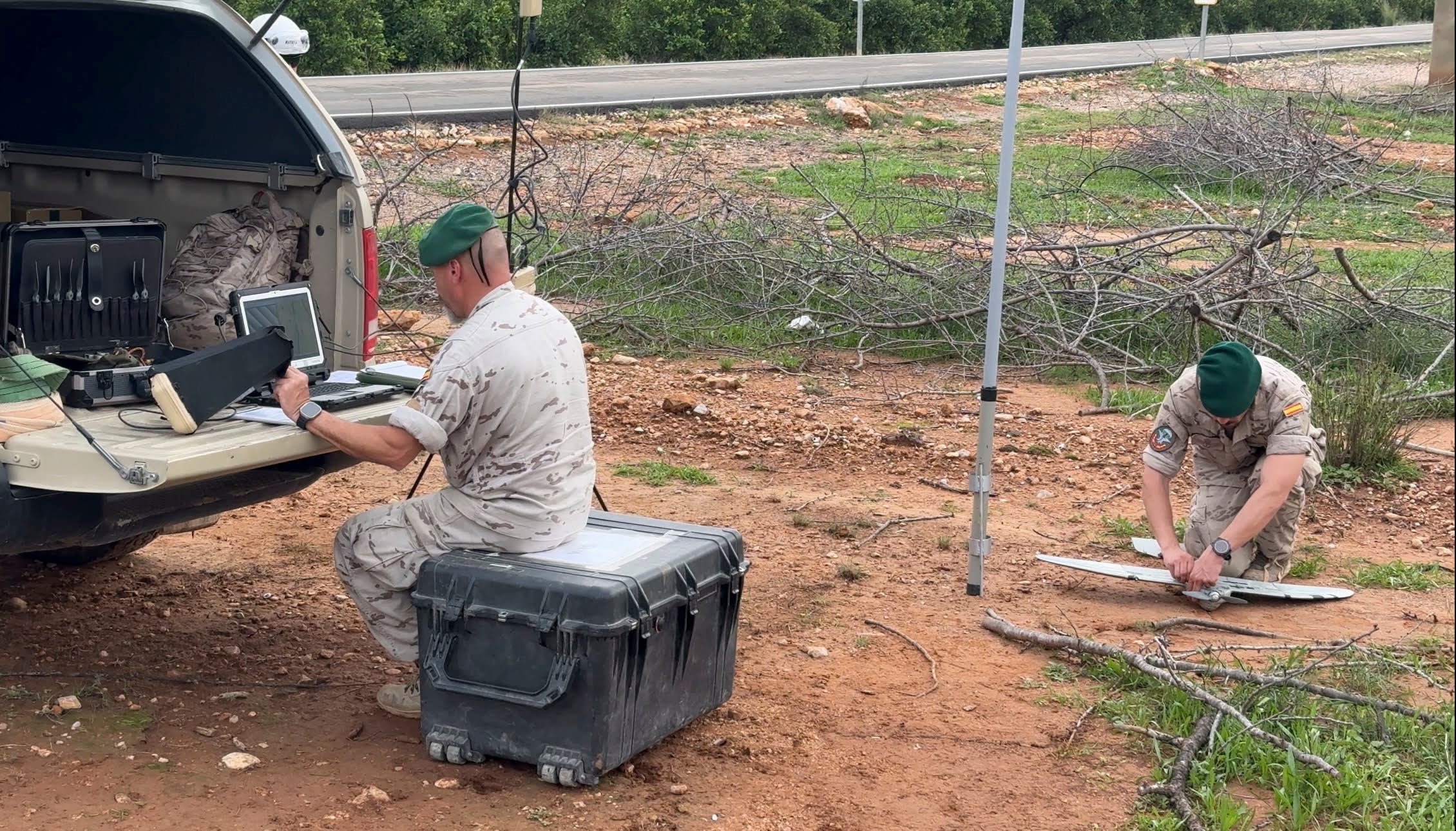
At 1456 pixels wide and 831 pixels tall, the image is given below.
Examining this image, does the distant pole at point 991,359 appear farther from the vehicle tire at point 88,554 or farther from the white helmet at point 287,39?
the vehicle tire at point 88,554

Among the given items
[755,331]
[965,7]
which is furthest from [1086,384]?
[965,7]

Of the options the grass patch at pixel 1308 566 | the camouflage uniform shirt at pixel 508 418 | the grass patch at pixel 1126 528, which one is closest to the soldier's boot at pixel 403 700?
the camouflage uniform shirt at pixel 508 418

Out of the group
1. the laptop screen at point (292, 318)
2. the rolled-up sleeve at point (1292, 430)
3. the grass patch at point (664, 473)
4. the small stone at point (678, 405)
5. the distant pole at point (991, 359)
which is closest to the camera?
the laptop screen at point (292, 318)

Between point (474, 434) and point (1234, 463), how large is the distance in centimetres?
304

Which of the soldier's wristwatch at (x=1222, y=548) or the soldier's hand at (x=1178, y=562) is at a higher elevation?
the soldier's wristwatch at (x=1222, y=548)

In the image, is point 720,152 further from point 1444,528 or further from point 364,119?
point 1444,528

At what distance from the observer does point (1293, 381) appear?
17.6 ft

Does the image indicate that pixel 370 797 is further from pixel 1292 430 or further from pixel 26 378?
pixel 1292 430

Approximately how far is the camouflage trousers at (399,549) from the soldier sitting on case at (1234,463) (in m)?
2.50

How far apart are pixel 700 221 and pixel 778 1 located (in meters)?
24.4

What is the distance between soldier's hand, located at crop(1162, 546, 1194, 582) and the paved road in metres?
10.9

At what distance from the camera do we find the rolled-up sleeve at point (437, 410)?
13.0 ft

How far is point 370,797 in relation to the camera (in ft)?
12.6

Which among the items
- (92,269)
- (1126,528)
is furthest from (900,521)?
(92,269)
